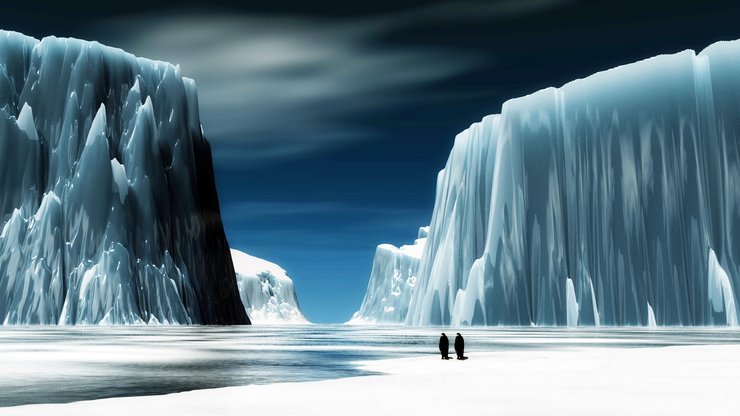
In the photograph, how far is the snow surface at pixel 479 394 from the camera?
10.7 metres

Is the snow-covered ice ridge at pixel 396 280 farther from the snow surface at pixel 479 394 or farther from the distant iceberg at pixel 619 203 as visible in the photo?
the snow surface at pixel 479 394

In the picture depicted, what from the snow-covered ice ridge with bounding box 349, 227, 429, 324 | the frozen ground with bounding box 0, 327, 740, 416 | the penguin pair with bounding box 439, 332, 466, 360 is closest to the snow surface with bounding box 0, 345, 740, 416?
the frozen ground with bounding box 0, 327, 740, 416

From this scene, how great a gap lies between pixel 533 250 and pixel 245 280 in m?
134

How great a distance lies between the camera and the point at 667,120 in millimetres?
68312

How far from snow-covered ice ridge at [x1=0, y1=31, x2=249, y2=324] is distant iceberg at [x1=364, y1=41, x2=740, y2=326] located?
31069mm

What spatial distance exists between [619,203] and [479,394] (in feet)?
197

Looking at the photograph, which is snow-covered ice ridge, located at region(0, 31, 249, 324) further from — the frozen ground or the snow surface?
the snow surface

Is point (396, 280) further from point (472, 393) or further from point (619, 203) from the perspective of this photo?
point (472, 393)

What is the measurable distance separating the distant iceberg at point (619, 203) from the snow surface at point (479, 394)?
160 ft

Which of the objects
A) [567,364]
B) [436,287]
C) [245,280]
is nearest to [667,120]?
[436,287]

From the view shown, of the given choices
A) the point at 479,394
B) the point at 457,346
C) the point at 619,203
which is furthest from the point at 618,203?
the point at 479,394

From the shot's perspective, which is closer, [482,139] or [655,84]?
[655,84]

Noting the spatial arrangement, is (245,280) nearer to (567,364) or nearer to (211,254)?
(211,254)

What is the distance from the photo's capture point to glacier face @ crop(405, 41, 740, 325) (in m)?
65.3
